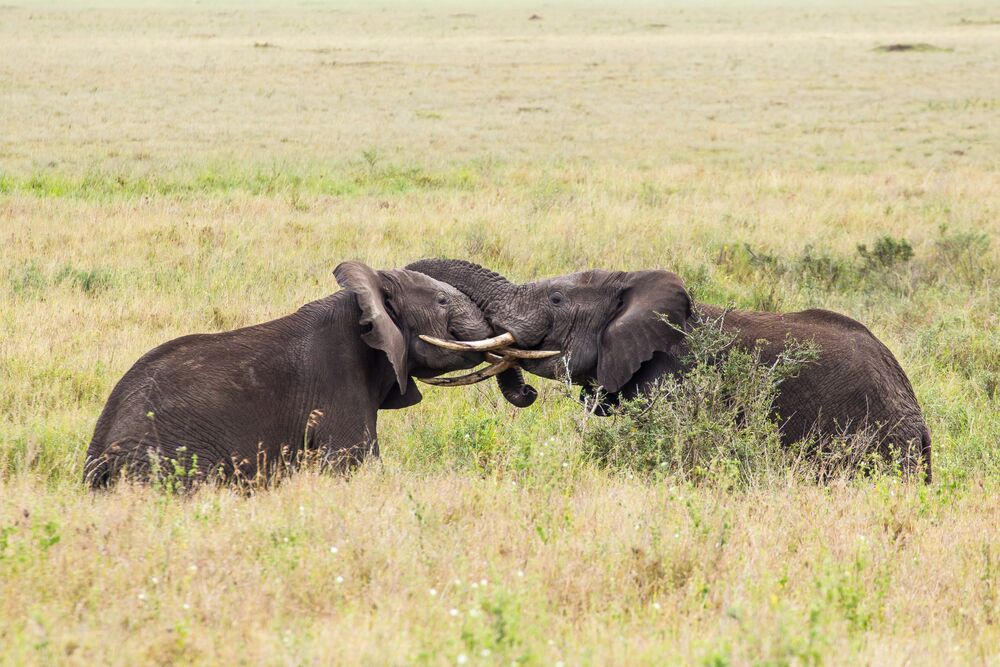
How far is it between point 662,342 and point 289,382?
2646mm

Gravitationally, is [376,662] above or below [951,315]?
above

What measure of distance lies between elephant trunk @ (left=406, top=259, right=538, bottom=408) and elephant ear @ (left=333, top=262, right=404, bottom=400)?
58 centimetres

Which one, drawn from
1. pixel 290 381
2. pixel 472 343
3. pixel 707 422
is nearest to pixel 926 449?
pixel 707 422

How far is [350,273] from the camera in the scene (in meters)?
7.94

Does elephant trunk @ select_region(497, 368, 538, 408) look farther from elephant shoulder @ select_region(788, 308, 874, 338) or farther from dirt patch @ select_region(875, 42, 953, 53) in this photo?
dirt patch @ select_region(875, 42, 953, 53)

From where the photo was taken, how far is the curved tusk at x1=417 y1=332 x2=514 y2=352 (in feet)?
26.5

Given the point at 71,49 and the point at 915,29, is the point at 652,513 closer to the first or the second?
the point at 71,49

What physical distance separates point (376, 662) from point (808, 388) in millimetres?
4902

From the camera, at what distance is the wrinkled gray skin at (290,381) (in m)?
7.00

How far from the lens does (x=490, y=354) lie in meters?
8.30

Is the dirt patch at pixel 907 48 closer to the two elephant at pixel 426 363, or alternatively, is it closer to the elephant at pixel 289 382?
the two elephant at pixel 426 363

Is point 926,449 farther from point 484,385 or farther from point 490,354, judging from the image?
point 484,385

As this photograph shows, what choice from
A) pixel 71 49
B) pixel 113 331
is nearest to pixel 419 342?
pixel 113 331

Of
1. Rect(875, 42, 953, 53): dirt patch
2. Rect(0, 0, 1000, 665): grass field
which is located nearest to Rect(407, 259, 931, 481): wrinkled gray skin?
Rect(0, 0, 1000, 665): grass field
